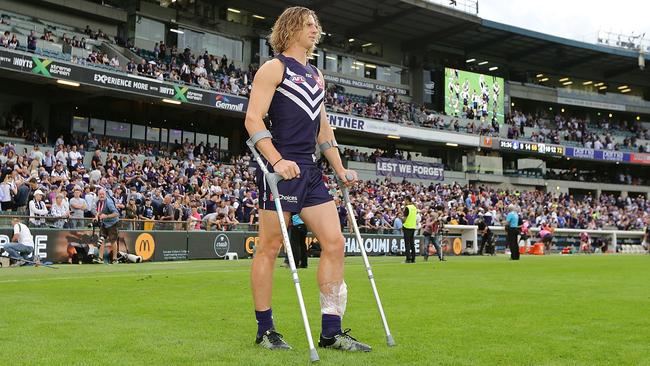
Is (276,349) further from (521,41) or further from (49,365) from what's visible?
(521,41)

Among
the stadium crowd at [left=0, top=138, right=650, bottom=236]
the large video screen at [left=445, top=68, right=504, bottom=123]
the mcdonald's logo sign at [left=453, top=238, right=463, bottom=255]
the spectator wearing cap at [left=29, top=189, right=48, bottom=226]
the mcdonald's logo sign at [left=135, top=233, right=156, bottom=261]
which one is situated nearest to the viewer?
the spectator wearing cap at [left=29, top=189, right=48, bottom=226]

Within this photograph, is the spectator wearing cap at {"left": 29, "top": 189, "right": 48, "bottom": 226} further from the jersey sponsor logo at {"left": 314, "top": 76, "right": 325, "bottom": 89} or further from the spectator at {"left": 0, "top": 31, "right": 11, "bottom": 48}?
the spectator at {"left": 0, "top": 31, "right": 11, "bottom": 48}

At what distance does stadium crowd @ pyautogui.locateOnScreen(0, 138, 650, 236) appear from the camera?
19844 mm

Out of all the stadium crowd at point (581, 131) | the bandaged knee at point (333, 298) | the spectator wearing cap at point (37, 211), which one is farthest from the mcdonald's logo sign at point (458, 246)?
the stadium crowd at point (581, 131)

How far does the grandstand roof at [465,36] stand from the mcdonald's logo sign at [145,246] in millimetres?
30236

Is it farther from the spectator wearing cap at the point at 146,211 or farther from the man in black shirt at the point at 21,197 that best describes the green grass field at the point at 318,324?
the spectator wearing cap at the point at 146,211

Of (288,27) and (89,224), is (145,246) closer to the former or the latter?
(89,224)

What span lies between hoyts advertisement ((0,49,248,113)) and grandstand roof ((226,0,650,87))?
11.8 metres

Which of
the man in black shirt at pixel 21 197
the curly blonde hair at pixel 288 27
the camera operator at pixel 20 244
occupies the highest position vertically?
the curly blonde hair at pixel 288 27

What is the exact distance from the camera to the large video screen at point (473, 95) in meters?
56.3

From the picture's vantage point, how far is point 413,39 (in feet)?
190

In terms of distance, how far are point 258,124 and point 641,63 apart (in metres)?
67.8

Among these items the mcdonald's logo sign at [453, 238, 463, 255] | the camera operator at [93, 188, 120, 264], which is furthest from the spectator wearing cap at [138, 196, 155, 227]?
the mcdonald's logo sign at [453, 238, 463, 255]

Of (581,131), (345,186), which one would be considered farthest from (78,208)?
(581,131)
